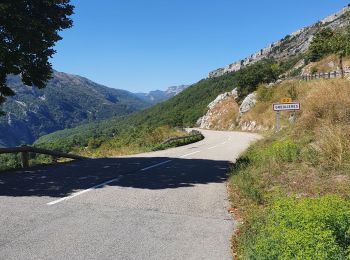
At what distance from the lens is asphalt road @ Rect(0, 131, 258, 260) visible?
18.6ft

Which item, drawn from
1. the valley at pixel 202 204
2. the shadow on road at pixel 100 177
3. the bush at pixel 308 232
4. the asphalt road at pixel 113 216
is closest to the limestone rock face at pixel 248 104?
the valley at pixel 202 204

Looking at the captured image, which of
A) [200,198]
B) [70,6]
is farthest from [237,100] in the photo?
[200,198]

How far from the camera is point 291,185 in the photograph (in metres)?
8.98

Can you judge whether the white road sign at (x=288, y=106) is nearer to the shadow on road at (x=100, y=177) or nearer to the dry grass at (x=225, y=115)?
the shadow on road at (x=100, y=177)

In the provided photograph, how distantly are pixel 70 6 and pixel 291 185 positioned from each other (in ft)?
34.5

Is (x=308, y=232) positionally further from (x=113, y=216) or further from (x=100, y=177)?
(x=100, y=177)

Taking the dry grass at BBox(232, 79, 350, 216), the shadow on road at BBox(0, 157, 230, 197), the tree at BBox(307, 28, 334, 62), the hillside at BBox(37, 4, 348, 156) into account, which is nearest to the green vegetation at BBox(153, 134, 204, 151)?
the hillside at BBox(37, 4, 348, 156)

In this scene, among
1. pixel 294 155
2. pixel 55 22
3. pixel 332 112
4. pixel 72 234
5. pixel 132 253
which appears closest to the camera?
pixel 132 253

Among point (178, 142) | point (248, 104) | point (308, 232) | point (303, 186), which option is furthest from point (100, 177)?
point (248, 104)

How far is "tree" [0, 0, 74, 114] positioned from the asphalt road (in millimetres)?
3938

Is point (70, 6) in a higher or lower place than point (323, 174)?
higher

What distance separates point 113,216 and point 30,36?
28.3 feet

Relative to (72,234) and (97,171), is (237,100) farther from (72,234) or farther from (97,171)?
(72,234)

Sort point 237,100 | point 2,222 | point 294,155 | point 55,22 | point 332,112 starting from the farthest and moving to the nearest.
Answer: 1. point 237,100
2. point 55,22
3. point 332,112
4. point 294,155
5. point 2,222
